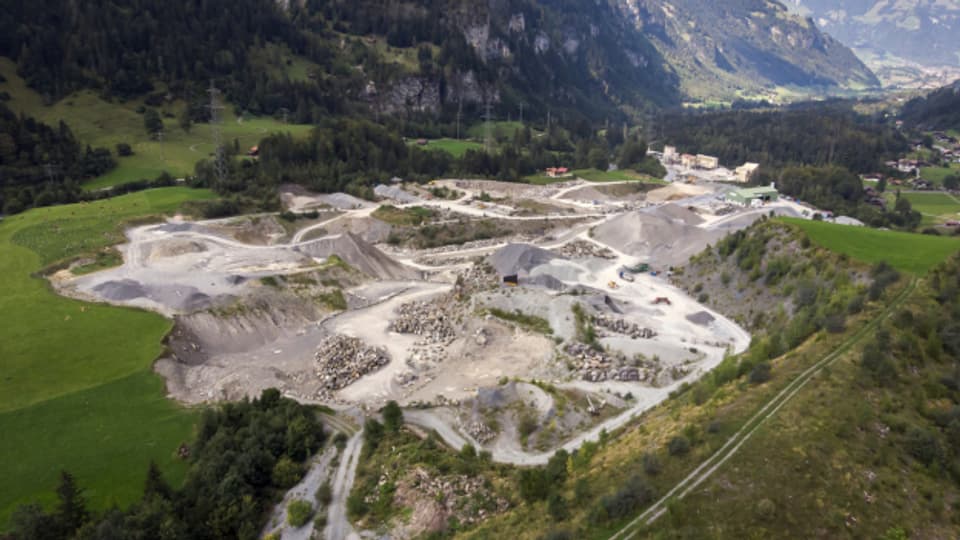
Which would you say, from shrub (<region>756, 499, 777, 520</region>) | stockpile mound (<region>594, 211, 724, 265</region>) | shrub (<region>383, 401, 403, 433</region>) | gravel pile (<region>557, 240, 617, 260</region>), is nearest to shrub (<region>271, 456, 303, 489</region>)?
shrub (<region>383, 401, 403, 433</region>)

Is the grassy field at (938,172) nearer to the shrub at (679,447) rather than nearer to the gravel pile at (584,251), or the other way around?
the gravel pile at (584,251)

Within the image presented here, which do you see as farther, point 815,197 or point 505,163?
point 505,163

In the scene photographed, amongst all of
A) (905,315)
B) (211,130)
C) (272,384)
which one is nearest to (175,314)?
(272,384)

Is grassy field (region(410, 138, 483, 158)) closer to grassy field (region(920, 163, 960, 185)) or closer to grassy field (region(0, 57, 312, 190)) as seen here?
grassy field (region(0, 57, 312, 190))

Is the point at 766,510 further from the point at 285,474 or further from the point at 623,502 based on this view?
the point at 285,474

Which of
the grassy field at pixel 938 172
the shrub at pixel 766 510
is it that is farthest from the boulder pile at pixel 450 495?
the grassy field at pixel 938 172

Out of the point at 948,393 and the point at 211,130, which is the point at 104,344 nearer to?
the point at 948,393
